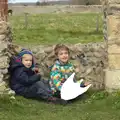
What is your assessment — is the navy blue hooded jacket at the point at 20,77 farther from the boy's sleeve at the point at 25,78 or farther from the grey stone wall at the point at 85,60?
the grey stone wall at the point at 85,60

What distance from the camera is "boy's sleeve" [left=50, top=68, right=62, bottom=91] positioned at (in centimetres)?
773

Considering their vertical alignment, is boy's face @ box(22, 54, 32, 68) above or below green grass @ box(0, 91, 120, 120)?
above

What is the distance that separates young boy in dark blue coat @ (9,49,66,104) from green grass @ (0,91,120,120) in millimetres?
151

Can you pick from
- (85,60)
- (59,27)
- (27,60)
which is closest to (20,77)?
(27,60)

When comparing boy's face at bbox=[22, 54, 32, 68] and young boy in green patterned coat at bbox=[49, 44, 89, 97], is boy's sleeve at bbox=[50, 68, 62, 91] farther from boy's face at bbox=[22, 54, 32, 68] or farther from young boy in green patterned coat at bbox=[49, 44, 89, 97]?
boy's face at bbox=[22, 54, 32, 68]

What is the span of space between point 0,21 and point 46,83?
1.28 meters

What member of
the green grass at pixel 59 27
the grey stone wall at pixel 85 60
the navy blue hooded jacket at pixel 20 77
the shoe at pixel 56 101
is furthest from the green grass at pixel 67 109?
the green grass at pixel 59 27

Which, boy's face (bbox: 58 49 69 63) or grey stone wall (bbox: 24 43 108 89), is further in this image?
grey stone wall (bbox: 24 43 108 89)

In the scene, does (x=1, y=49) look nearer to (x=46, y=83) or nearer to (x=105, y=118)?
(x=46, y=83)

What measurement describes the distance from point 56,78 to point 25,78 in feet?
1.80

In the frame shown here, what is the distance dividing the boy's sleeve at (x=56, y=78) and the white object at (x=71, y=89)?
9cm

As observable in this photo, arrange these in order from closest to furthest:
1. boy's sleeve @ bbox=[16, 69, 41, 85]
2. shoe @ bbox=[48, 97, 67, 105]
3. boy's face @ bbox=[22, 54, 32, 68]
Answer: shoe @ bbox=[48, 97, 67, 105] < boy's sleeve @ bbox=[16, 69, 41, 85] < boy's face @ bbox=[22, 54, 32, 68]

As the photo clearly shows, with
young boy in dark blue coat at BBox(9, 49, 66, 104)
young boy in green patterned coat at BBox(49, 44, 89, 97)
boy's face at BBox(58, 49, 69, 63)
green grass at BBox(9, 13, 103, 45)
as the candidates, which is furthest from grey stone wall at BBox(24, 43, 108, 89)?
green grass at BBox(9, 13, 103, 45)

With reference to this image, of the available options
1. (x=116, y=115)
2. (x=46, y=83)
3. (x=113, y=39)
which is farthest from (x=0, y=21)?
(x=116, y=115)
